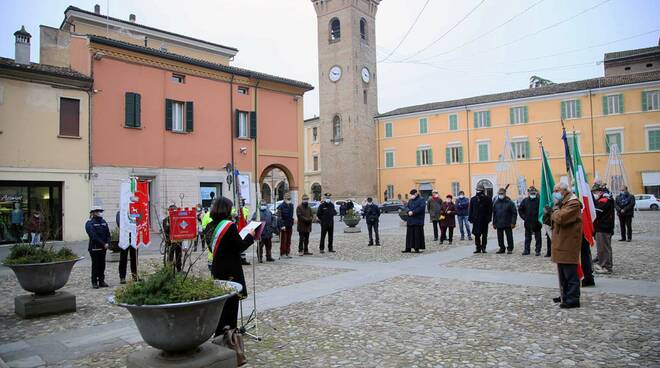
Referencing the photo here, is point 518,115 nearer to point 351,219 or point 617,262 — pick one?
point 351,219

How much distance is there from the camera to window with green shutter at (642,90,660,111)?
124 feet

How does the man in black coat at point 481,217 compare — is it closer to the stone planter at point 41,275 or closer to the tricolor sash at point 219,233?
the tricolor sash at point 219,233

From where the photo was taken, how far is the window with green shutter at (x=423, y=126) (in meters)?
47.9

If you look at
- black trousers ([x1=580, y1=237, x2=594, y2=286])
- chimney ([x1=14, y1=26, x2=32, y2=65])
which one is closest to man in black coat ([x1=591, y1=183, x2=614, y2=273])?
black trousers ([x1=580, y1=237, x2=594, y2=286])

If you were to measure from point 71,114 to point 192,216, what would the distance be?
11849 mm

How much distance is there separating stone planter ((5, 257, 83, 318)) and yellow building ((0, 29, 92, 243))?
39.7 ft

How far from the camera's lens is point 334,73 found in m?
49.7

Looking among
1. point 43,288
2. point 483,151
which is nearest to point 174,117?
point 43,288

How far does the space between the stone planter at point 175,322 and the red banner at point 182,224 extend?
6242 mm

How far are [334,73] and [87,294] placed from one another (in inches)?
1719

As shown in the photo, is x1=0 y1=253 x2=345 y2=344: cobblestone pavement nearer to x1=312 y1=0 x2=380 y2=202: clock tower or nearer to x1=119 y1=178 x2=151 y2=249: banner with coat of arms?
x1=119 y1=178 x2=151 y2=249: banner with coat of arms

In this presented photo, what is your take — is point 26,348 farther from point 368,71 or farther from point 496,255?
point 368,71

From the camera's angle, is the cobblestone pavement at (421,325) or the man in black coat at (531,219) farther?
the man in black coat at (531,219)

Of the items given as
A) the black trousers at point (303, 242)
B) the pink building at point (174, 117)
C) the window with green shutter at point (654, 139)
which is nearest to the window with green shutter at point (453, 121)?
the window with green shutter at point (654, 139)
